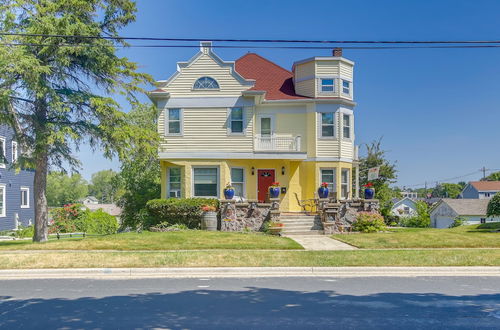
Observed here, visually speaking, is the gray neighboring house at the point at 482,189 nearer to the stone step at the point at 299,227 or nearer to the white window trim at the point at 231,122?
the stone step at the point at 299,227

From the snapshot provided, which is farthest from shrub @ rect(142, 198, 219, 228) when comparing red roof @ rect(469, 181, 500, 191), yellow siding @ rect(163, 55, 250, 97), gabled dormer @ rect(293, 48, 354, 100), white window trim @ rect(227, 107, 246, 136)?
red roof @ rect(469, 181, 500, 191)

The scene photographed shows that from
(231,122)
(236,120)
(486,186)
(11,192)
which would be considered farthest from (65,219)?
(486,186)

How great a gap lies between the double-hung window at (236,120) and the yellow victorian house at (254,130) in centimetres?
5

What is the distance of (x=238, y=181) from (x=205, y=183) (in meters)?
1.61

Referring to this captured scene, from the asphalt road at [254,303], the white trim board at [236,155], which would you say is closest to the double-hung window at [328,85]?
the white trim board at [236,155]

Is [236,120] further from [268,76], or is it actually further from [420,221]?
[420,221]

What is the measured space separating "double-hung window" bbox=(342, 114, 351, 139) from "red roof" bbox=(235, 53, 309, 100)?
7.42ft

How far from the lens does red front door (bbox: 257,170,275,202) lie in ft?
78.1

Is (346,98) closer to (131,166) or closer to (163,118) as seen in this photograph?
(163,118)

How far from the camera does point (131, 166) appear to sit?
3203 centimetres

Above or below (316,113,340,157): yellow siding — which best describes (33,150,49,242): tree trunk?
below

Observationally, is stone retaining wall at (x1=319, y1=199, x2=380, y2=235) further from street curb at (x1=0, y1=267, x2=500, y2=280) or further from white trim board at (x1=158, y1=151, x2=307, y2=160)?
street curb at (x1=0, y1=267, x2=500, y2=280)

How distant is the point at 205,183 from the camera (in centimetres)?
2264

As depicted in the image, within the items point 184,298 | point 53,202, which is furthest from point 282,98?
point 53,202
